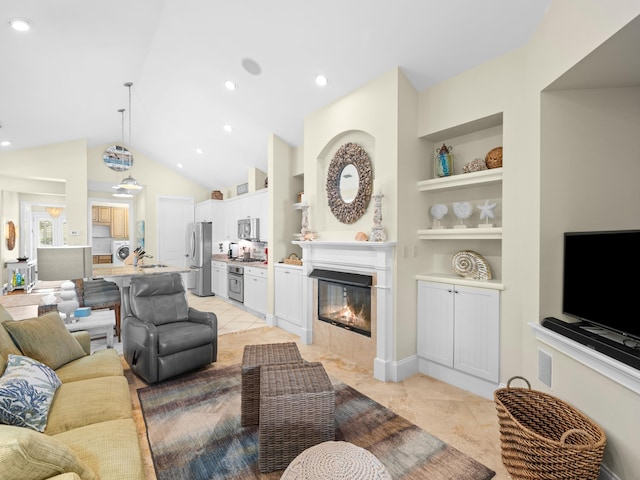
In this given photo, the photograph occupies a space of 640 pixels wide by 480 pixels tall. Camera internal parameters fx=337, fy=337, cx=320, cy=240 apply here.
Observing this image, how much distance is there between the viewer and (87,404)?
1.85m

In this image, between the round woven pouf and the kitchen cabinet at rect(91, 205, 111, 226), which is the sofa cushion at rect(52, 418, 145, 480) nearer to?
the round woven pouf

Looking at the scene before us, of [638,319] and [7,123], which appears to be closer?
[638,319]

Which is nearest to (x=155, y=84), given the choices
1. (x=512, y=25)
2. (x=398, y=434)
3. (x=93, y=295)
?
(x=93, y=295)

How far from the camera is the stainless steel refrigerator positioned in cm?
733

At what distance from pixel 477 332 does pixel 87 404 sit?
112 inches

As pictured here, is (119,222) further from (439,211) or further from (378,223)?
(439,211)

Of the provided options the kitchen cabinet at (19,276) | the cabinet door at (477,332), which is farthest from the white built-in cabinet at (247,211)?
the kitchen cabinet at (19,276)

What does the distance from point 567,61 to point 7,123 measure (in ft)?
22.2

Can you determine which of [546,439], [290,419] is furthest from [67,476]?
[546,439]

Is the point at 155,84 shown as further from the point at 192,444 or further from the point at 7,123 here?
the point at 192,444

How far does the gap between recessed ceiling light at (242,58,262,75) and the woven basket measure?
380 cm

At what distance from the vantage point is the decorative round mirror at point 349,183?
358 cm

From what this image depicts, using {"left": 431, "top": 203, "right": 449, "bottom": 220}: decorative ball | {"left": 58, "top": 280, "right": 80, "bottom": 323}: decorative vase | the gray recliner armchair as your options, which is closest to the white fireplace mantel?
{"left": 431, "top": 203, "right": 449, "bottom": 220}: decorative ball

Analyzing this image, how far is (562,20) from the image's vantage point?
2148mm
